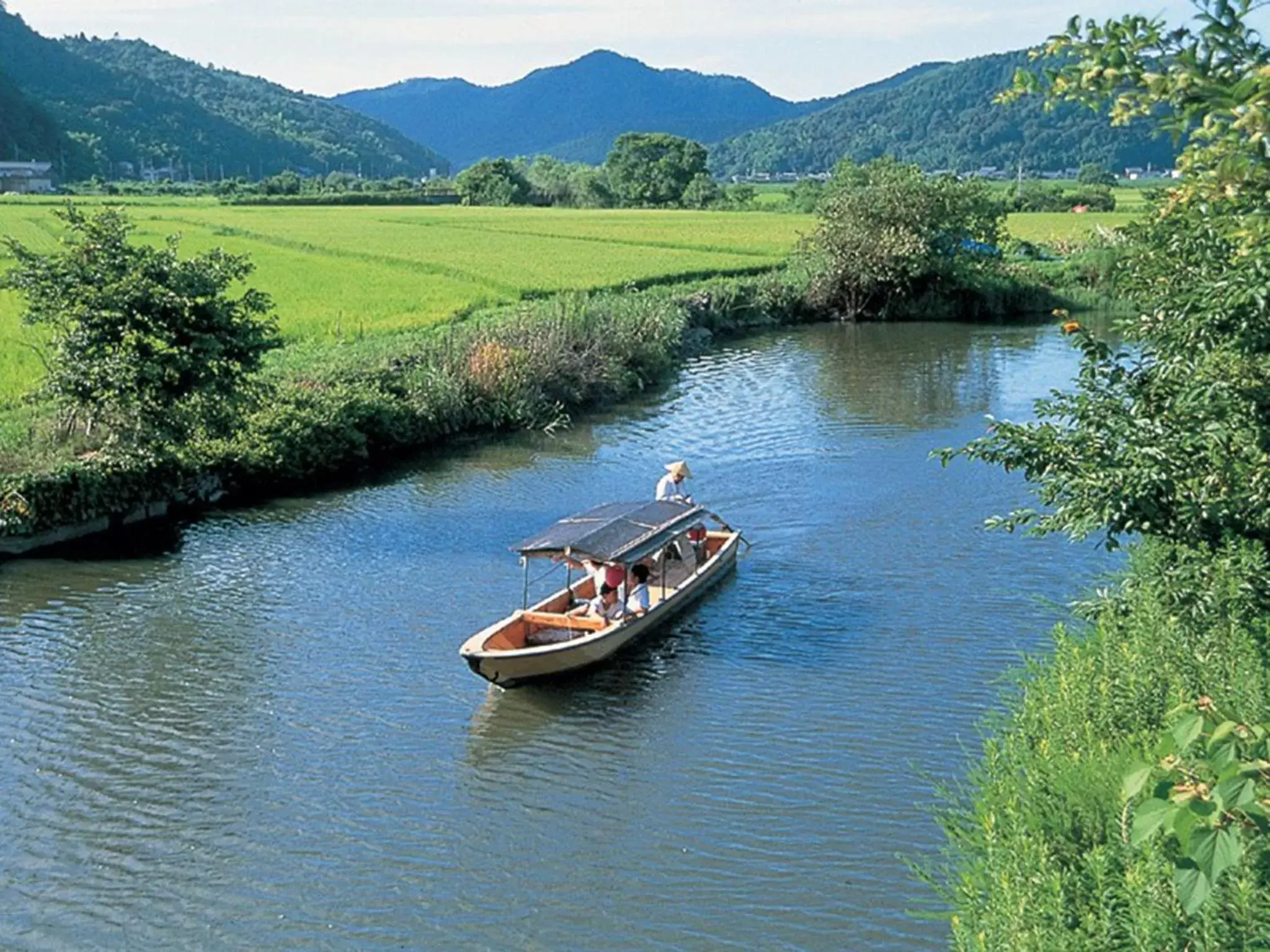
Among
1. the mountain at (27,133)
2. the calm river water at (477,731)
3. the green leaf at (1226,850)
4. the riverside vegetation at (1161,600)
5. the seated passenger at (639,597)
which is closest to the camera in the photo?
the green leaf at (1226,850)

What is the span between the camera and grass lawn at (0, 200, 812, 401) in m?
32.4

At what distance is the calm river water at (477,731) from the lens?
9.28 metres

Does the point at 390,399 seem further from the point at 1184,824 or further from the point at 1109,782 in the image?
the point at 1184,824

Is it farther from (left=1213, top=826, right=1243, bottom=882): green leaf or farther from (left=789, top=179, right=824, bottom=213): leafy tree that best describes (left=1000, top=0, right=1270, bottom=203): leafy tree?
(left=789, top=179, right=824, bottom=213): leafy tree

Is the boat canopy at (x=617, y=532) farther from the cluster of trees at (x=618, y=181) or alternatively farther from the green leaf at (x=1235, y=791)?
the cluster of trees at (x=618, y=181)

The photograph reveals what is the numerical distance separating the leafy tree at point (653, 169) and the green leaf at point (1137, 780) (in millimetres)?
97008

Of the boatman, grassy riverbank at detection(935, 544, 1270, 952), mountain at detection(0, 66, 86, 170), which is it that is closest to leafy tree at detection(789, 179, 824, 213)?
mountain at detection(0, 66, 86, 170)

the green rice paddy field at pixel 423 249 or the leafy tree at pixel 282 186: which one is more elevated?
the leafy tree at pixel 282 186

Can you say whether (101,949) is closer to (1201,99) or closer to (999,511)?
(1201,99)

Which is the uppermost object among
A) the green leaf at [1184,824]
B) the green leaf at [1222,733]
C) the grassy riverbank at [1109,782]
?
the green leaf at [1222,733]

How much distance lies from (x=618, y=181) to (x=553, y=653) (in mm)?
92267

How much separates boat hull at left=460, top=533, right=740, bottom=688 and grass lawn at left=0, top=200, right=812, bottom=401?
1313 cm

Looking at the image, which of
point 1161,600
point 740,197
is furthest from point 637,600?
point 740,197

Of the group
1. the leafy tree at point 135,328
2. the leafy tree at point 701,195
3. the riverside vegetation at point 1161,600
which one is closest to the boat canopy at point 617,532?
the riverside vegetation at point 1161,600
